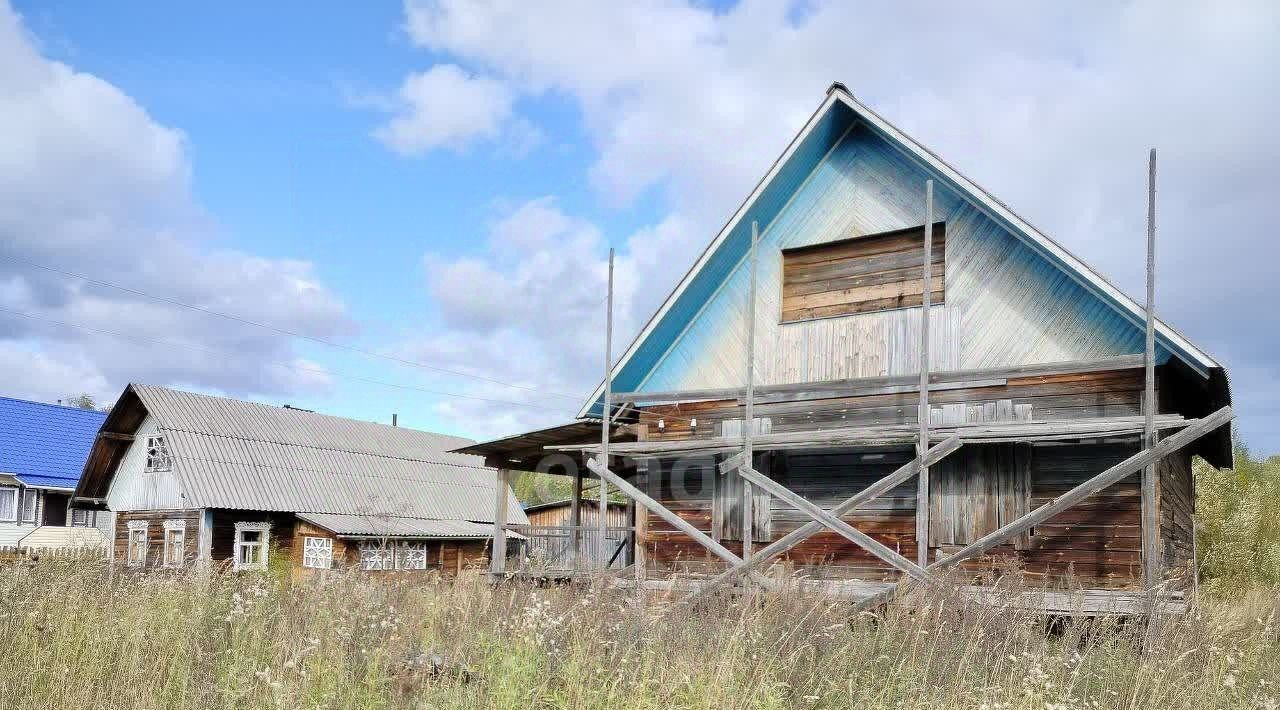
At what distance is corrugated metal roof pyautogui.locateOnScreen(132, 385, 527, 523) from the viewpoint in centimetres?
2811

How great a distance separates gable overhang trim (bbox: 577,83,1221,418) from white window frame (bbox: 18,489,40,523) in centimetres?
2858

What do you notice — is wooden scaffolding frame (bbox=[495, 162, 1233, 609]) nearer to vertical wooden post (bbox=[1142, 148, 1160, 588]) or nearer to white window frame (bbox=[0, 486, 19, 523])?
vertical wooden post (bbox=[1142, 148, 1160, 588])

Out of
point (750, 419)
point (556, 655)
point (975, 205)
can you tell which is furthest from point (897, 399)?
point (556, 655)

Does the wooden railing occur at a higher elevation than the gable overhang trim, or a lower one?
lower

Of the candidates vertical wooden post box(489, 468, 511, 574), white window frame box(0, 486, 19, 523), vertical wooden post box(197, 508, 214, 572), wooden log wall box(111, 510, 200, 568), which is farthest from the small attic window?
vertical wooden post box(489, 468, 511, 574)

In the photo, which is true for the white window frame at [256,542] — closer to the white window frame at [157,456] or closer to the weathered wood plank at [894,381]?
the white window frame at [157,456]

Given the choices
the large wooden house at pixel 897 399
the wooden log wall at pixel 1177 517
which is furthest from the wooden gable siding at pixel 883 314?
the wooden log wall at pixel 1177 517

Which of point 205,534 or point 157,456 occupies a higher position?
point 157,456

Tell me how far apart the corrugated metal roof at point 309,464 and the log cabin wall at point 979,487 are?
16.6 meters

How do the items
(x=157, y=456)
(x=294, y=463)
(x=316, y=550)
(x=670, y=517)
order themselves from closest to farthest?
1. (x=670, y=517)
2. (x=316, y=550)
3. (x=157, y=456)
4. (x=294, y=463)

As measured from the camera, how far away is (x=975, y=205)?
41.3 feet

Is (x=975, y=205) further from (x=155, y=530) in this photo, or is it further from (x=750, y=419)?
(x=155, y=530)

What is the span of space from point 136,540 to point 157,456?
2459 mm

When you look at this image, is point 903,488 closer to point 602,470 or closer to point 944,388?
point 944,388
